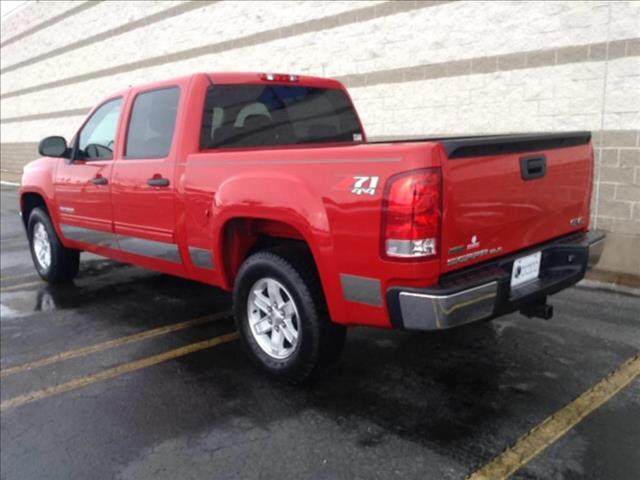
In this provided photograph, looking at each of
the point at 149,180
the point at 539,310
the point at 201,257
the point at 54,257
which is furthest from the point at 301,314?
the point at 54,257

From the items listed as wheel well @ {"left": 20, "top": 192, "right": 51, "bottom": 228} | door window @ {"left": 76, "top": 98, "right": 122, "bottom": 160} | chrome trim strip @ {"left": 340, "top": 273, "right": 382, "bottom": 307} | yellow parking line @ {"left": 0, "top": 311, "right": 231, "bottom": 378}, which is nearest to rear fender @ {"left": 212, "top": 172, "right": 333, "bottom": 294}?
chrome trim strip @ {"left": 340, "top": 273, "right": 382, "bottom": 307}

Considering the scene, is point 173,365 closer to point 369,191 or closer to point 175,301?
point 175,301

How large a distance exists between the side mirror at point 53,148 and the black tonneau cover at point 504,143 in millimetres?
3496

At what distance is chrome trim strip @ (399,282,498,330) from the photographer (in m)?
2.71

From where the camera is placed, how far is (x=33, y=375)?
3.94 m

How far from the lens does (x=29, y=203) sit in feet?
21.4

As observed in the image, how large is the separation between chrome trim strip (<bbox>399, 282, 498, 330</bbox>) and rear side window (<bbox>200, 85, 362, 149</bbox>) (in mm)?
1976

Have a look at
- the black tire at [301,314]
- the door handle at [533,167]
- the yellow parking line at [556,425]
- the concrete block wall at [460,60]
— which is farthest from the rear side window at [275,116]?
the concrete block wall at [460,60]

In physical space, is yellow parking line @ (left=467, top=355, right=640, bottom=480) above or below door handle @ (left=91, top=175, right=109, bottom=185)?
below

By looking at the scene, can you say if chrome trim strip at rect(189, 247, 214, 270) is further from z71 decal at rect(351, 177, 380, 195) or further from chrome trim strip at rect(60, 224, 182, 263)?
z71 decal at rect(351, 177, 380, 195)

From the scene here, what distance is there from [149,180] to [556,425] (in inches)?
121

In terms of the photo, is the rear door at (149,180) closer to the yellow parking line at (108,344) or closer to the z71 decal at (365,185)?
the yellow parking line at (108,344)

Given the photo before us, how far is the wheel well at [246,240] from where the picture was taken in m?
3.68

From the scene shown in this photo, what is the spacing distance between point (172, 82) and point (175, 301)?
6.99ft
